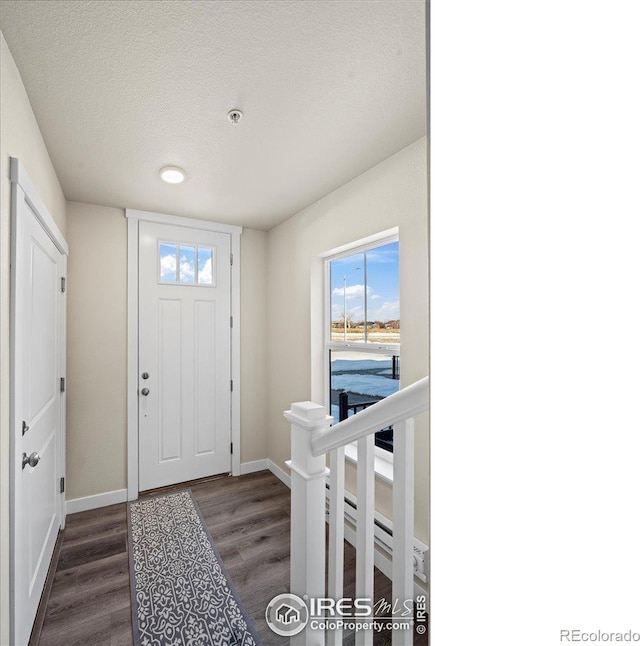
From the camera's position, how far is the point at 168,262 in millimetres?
3258

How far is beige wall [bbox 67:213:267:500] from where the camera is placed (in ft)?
9.30

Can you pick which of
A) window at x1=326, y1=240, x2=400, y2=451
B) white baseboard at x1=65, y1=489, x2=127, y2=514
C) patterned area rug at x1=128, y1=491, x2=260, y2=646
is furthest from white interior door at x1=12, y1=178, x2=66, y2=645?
window at x1=326, y1=240, x2=400, y2=451

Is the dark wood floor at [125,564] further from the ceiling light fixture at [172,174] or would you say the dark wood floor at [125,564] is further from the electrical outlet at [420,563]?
the ceiling light fixture at [172,174]

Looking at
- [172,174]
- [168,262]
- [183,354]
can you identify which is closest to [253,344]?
[183,354]

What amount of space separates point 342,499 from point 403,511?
0.95ft

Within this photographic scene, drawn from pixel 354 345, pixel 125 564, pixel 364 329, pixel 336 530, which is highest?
pixel 364 329

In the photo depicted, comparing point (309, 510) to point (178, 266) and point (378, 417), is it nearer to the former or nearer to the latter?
point (378, 417)

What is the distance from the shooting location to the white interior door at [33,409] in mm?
1431

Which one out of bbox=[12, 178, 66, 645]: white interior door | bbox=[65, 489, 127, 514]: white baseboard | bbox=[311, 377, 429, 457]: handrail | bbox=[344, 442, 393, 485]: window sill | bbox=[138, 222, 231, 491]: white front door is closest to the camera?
bbox=[311, 377, 429, 457]: handrail

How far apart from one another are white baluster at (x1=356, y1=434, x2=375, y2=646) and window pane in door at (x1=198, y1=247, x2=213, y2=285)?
2.85 m

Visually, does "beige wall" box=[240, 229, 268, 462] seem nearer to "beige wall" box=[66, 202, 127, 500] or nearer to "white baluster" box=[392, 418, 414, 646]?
"beige wall" box=[66, 202, 127, 500]

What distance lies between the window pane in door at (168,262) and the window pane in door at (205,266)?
0.22 metres
